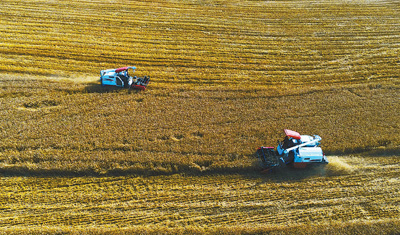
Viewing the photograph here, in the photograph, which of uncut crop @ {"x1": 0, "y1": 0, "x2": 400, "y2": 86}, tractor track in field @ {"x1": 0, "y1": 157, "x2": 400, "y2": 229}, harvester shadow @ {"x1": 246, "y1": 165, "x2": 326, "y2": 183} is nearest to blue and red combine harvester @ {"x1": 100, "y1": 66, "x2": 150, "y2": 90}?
uncut crop @ {"x1": 0, "y1": 0, "x2": 400, "y2": 86}

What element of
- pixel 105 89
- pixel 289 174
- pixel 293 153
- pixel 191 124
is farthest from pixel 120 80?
pixel 289 174

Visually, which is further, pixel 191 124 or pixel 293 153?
pixel 191 124

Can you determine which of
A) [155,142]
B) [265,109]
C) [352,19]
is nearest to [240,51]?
[265,109]

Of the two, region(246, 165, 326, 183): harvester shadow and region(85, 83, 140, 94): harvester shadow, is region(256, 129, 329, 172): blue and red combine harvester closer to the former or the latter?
region(246, 165, 326, 183): harvester shadow

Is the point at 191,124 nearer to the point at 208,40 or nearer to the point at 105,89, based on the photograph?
the point at 105,89

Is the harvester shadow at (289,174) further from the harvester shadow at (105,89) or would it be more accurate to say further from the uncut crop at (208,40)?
the harvester shadow at (105,89)
